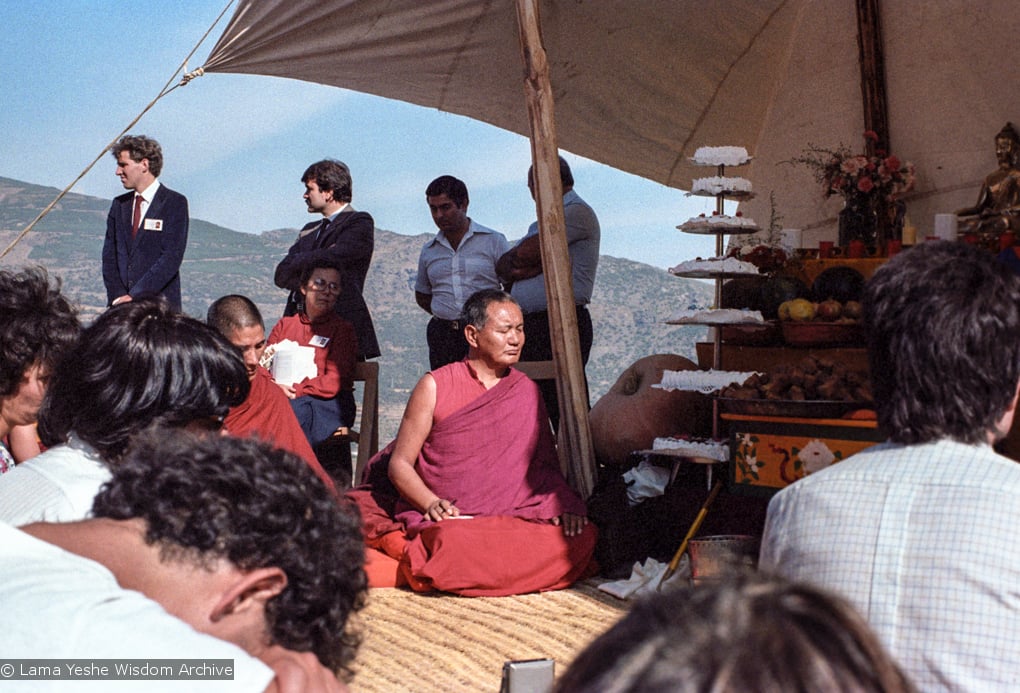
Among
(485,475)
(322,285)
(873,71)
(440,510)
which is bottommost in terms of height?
(440,510)

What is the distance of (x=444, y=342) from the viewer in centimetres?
591

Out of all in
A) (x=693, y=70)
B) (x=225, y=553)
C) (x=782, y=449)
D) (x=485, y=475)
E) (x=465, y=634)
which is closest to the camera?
(x=225, y=553)

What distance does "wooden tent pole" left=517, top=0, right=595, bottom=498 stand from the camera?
15.7 ft

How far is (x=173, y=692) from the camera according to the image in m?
0.88

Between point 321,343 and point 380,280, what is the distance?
15.6 ft

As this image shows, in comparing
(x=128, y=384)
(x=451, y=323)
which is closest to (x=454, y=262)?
(x=451, y=323)

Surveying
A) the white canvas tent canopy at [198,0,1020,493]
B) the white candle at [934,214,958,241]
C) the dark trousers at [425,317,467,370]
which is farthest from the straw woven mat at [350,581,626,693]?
the white canvas tent canopy at [198,0,1020,493]

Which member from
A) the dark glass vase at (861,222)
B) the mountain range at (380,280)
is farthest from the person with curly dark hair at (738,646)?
the mountain range at (380,280)

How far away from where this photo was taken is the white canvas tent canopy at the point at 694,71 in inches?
227

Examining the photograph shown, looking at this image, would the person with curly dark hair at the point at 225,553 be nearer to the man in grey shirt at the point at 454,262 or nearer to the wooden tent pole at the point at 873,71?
the man in grey shirt at the point at 454,262

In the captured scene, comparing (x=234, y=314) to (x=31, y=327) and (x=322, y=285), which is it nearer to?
(x=322, y=285)

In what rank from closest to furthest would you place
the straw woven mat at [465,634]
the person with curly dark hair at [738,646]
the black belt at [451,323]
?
the person with curly dark hair at [738,646], the straw woven mat at [465,634], the black belt at [451,323]

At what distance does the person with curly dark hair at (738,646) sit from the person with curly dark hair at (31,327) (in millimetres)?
2203

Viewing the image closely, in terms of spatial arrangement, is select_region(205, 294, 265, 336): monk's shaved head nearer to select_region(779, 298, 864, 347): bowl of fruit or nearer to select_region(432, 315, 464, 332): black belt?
select_region(432, 315, 464, 332): black belt
